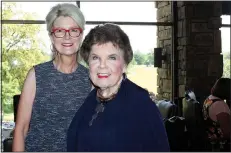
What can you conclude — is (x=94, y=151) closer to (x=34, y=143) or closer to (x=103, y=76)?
(x=103, y=76)

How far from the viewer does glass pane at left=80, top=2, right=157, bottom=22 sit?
204 inches

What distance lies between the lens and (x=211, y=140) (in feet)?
10.2

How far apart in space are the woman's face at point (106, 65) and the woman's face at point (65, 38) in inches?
7.6

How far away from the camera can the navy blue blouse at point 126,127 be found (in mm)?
1072

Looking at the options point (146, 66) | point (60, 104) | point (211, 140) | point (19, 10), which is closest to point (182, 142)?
point (211, 140)

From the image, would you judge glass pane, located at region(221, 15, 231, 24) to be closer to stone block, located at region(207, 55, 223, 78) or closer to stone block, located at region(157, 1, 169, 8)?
stone block, located at region(207, 55, 223, 78)

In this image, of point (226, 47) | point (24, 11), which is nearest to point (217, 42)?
point (226, 47)

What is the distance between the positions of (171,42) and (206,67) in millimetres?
745

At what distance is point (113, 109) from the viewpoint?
3.68 feet

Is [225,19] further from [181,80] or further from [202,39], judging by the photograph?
[181,80]

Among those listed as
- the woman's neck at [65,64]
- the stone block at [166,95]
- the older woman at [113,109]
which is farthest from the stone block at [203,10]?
the older woman at [113,109]

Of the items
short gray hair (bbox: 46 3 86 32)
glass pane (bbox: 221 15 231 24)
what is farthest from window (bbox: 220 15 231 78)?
short gray hair (bbox: 46 3 86 32)

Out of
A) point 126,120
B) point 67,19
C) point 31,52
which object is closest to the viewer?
point 126,120

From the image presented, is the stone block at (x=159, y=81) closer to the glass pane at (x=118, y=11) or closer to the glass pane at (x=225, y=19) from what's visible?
the glass pane at (x=118, y=11)
